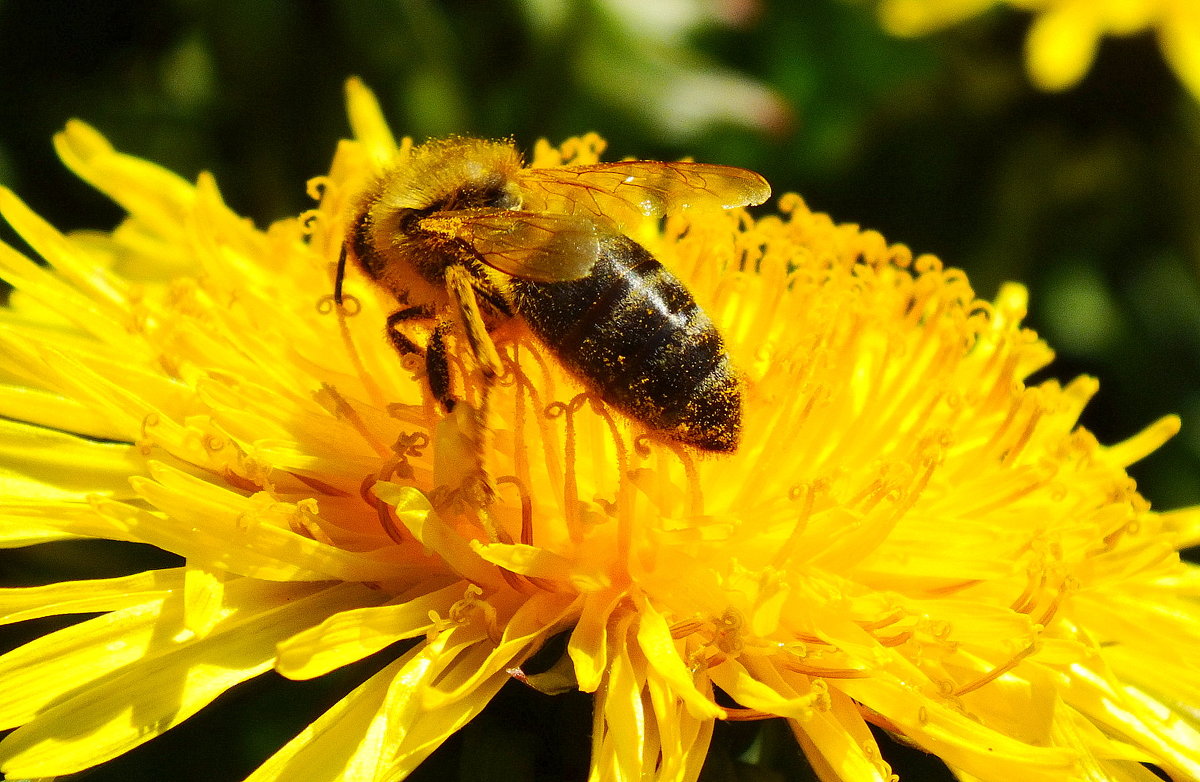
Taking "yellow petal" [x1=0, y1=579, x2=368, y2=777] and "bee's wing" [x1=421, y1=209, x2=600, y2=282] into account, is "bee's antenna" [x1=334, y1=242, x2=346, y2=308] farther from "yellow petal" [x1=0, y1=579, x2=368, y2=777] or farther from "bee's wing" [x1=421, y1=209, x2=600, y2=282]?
"yellow petal" [x1=0, y1=579, x2=368, y2=777]

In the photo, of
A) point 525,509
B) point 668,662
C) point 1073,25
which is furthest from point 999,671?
point 1073,25

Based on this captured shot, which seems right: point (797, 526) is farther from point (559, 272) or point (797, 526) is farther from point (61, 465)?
point (61, 465)

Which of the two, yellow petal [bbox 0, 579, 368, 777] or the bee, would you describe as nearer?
yellow petal [bbox 0, 579, 368, 777]

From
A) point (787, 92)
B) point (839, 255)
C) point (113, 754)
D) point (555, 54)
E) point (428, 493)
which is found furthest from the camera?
point (787, 92)

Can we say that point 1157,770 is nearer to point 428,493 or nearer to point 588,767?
point 588,767

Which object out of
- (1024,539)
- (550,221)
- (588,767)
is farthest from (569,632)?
(1024,539)

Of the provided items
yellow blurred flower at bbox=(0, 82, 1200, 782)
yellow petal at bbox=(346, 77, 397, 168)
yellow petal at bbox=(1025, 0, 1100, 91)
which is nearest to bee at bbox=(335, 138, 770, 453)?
yellow blurred flower at bbox=(0, 82, 1200, 782)

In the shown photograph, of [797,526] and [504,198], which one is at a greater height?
[504,198]

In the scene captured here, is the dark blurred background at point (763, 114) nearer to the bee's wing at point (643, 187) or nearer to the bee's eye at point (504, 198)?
the bee's wing at point (643, 187)
